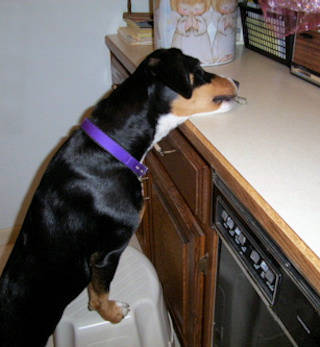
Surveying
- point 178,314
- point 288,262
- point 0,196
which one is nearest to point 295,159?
point 288,262

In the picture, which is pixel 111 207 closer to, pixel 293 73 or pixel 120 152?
pixel 120 152

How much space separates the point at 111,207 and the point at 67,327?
495mm

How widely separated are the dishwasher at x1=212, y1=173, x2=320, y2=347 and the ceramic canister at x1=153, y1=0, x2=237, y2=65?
52 cm

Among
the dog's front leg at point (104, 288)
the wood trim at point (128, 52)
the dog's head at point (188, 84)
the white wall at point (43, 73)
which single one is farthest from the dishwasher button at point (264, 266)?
the white wall at point (43, 73)

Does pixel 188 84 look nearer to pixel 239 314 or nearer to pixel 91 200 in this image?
pixel 91 200

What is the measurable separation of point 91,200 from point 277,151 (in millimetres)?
512

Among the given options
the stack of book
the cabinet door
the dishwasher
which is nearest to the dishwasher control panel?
the dishwasher

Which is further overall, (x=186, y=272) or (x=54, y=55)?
(x=54, y=55)

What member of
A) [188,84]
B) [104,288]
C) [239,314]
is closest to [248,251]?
[239,314]

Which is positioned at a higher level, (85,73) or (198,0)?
(198,0)

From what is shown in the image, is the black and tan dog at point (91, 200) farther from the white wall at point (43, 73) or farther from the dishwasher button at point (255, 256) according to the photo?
the white wall at point (43, 73)

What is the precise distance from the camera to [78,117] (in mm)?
1864

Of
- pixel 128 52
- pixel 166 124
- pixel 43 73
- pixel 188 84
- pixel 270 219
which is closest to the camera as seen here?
pixel 270 219

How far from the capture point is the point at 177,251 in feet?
3.56
